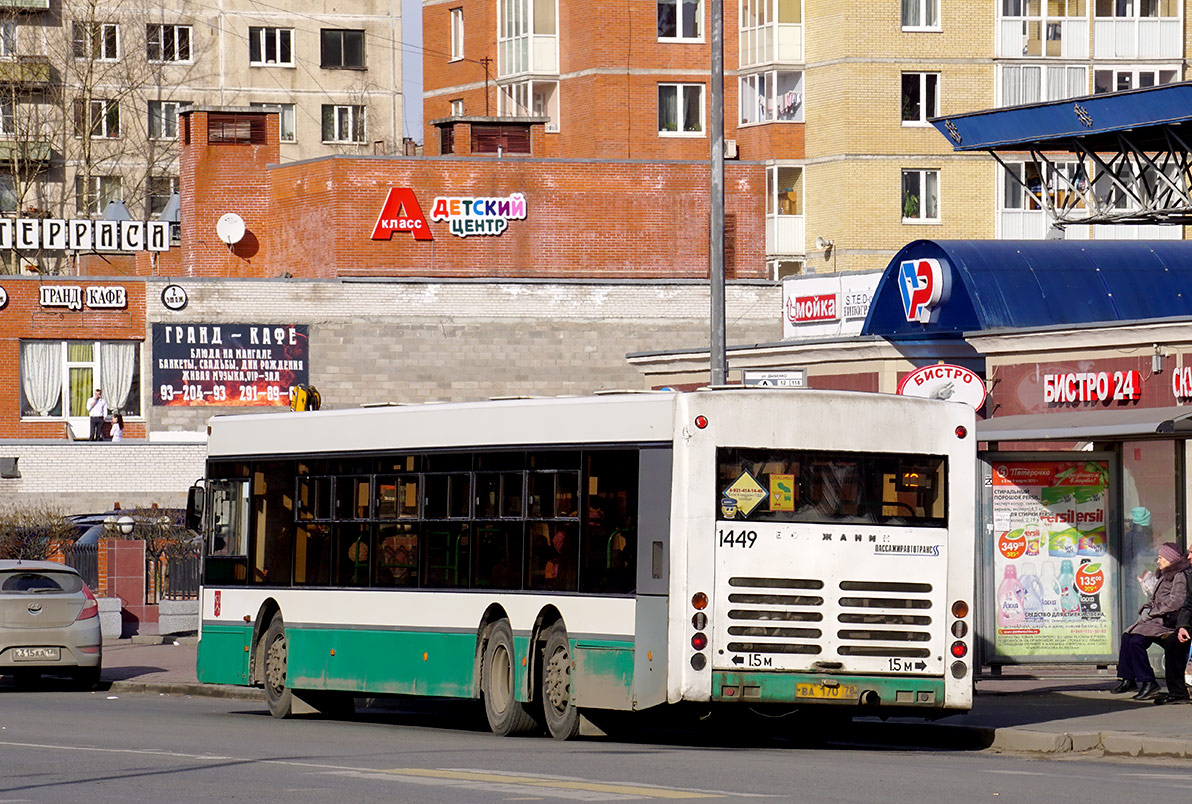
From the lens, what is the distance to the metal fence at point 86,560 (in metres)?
34.3

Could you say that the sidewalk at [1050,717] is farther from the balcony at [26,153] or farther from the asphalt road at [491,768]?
the balcony at [26,153]

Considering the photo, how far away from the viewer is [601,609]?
53.6 feet

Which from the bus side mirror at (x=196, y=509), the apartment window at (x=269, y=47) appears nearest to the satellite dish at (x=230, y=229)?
the apartment window at (x=269, y=47)

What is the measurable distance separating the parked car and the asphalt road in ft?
18.5

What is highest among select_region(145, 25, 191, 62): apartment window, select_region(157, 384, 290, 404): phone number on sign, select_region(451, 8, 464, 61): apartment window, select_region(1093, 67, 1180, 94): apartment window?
select_region(145, 25, 191, 62): apartment window

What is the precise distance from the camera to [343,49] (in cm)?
8481

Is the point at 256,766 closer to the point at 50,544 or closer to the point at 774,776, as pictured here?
the point at 774,776

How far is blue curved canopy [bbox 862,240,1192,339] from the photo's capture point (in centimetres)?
3428

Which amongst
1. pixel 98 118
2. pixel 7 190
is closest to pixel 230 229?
pixel 98 118

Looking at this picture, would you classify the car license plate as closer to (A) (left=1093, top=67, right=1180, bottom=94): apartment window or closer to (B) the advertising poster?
(B) the advertising poster

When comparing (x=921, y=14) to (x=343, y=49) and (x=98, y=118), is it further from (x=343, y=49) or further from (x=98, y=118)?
(x=98, y=118)

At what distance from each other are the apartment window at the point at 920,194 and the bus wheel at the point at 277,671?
4908cm

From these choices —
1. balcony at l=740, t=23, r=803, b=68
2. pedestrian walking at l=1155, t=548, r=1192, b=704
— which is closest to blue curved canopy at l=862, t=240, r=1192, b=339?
pedestrian walking at l=1155, t=548, r=1192, b=704

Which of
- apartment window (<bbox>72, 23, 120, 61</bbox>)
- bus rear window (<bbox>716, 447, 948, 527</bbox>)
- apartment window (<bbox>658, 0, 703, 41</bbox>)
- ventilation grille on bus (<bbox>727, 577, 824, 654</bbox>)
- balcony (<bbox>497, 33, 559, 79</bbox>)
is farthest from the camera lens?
apartment window (<bbox>72, 23, 120, 61</bbox>)
